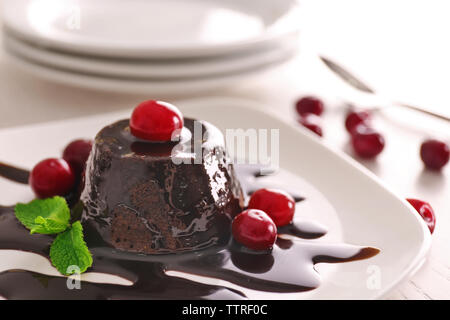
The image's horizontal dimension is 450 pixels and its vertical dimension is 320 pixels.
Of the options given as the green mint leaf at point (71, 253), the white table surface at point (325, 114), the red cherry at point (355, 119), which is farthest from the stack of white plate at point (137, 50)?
the green mint leaf at point (71, 253)

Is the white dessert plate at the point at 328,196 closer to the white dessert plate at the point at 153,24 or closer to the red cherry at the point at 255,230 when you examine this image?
the red cherry at the point at 255,230

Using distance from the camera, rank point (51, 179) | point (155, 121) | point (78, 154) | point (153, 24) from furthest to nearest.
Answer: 1. point (153, 24)
2. point (78, 154)
3. point (51, 179)
4. point (155, 121)

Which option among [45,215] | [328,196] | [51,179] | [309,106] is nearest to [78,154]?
[51,179]

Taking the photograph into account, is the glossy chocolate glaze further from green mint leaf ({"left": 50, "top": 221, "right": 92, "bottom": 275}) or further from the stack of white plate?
the stack of white plate

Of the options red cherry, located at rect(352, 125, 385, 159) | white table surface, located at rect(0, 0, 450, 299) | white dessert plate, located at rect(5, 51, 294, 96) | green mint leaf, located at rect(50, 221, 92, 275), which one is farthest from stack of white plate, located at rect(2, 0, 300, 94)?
green mint leaf, located at rect(50, 221, 92, 275)

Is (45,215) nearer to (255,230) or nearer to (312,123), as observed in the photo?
(255,230)

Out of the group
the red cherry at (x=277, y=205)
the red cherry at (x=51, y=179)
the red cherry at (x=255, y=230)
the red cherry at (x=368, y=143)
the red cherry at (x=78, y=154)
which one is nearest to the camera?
the red cherry at (x=255, y=230)
